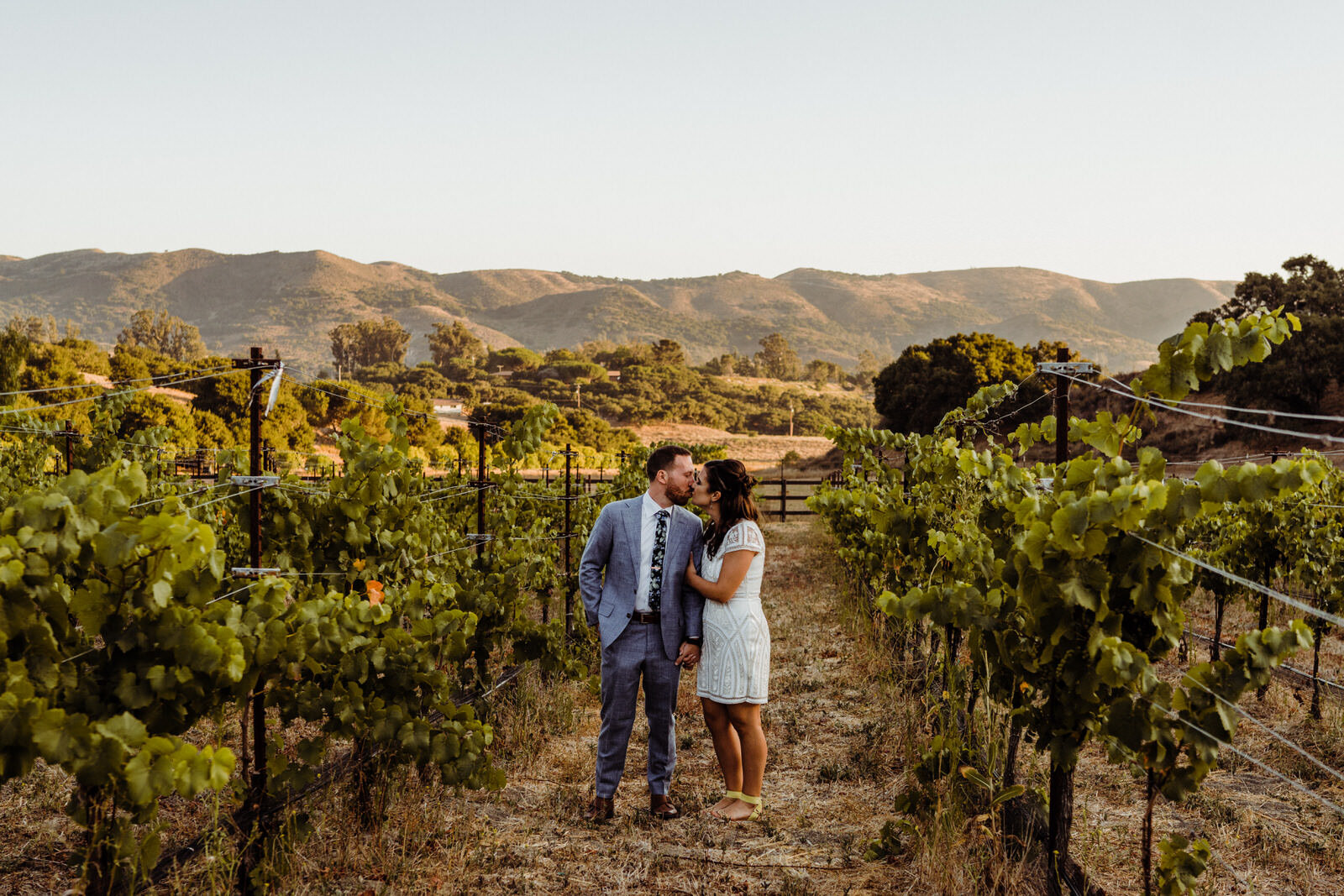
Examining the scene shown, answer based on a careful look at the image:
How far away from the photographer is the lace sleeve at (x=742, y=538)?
3.78m

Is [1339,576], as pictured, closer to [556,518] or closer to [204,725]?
[556,518]

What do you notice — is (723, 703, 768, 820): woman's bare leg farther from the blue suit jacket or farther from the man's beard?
the man's beard

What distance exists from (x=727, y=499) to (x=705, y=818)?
1.46 m

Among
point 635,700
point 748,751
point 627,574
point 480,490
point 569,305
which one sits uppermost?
point 569,305

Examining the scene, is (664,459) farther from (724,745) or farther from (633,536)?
(724,745)

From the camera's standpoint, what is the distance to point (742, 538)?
3785 mm

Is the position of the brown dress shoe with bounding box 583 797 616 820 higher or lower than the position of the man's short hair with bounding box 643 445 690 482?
lower

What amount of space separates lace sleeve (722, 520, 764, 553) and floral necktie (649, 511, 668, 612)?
0.89ft

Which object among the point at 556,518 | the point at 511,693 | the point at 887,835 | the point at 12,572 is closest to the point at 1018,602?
the point at 887,835

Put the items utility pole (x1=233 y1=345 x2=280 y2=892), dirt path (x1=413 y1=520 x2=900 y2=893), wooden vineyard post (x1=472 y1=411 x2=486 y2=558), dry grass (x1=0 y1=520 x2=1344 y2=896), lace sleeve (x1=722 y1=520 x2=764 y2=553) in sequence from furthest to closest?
wooden vineyard post (x1=472 y1=411 x2=486 y2=558)
lace sleeve (x1=722 y1=520 x2=764 y2=553)
dirt path (x1=413 y1=520 x2=900 y2=893)
dry grass (x1=0 y1=520 x2=1344 y2=896)
utility pole (x1=233 y1=345 x2=280 y2=892)

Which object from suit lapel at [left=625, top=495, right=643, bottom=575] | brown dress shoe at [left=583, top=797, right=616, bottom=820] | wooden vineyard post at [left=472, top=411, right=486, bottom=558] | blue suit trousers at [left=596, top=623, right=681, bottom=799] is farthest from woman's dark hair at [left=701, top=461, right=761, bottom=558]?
wooden vineyard post at [left=472, top=411, right=486, bottom=558]

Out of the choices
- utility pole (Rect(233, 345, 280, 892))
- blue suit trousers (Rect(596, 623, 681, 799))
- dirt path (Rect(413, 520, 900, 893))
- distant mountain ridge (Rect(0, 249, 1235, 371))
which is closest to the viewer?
utility pole (Rect(233, 345, 280, 892))

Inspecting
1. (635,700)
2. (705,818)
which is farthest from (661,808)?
(635,700)

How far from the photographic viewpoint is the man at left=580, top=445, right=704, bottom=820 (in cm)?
387
